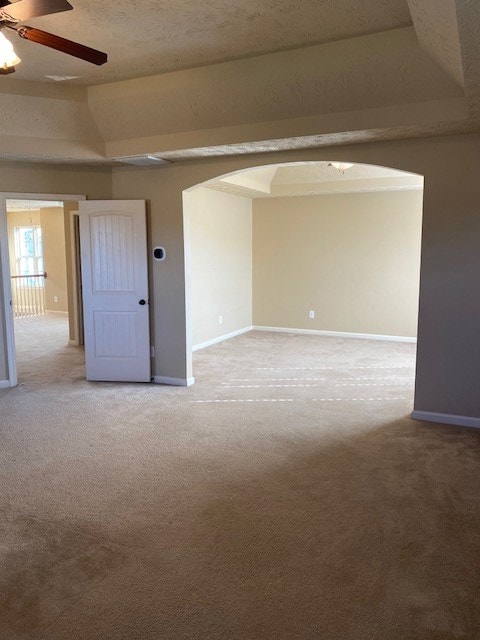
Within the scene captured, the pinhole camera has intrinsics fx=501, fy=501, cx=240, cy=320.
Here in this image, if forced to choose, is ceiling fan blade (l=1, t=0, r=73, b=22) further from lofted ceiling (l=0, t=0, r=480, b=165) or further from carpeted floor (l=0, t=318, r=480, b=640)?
carpeted floor (l=0, t=318, r=480, b=640)

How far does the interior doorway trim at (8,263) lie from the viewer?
5442mm

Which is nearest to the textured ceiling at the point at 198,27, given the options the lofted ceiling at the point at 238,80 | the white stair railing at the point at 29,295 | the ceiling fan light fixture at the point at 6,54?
the lofted ceiling at the point at 238,80

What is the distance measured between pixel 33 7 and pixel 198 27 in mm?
1211

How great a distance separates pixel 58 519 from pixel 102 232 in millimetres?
3463

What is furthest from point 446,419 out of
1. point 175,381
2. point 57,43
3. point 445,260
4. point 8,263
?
point 8,263

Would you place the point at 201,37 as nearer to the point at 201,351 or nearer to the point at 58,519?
the point at 58,519

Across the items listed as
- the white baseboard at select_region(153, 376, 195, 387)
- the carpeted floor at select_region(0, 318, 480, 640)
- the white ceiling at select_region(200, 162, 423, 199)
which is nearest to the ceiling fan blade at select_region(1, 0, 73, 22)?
the carpeted floor at select_region(0, 318, 480, 640)

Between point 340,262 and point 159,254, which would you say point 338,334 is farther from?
point 159,254

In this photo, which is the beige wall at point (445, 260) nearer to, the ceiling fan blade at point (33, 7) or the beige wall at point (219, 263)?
the ceiling fan blade at point (33, 7)

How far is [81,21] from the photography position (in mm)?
3260

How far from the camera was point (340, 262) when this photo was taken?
27.6ft

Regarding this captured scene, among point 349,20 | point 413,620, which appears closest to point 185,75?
point 349,20

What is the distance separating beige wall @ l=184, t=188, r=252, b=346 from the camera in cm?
746

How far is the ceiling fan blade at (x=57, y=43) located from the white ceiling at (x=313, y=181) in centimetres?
423
